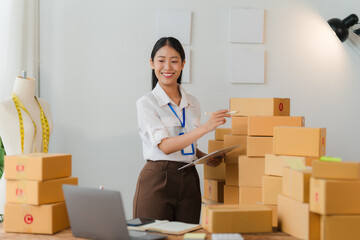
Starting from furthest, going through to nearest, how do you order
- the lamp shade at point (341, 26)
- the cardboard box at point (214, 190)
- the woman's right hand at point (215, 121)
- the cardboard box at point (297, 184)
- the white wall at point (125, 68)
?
the lamp shade at point (341, 26), the white wall at point (125, 68), the cardboard box at point (214, 190), the woman's right hand at point (215, 121), the cardboard box at point (297, 184)

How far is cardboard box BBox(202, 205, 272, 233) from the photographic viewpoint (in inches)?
69.2

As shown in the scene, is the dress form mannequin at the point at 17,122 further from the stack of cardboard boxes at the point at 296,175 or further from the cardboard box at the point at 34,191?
the stack of cardboard boxes at the point at 296,175

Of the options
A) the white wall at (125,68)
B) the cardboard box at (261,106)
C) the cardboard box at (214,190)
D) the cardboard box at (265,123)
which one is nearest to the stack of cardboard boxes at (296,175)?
the cardboard box at (265,123)

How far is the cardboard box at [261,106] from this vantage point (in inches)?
105

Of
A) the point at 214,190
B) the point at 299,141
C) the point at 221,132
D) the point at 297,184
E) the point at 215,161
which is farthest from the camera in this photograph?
the point at 221,132

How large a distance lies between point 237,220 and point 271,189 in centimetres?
36

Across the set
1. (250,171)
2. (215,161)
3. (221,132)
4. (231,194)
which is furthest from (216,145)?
(250,171)

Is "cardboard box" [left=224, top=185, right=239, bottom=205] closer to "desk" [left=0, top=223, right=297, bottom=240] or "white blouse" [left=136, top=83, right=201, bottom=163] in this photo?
"white blouse" [left=136, top=83, right=201, bottom=163]

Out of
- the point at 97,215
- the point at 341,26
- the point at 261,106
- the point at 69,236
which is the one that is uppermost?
the point at 341,26

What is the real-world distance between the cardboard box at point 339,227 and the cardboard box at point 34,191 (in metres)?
1.02

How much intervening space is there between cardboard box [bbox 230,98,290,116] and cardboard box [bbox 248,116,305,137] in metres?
0.19

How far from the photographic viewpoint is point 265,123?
251 centimetres

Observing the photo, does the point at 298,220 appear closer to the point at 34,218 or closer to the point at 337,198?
the point at 337,198

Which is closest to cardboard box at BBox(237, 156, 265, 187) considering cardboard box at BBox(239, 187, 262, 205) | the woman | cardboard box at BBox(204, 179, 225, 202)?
cardboard box at BBox(239, 187, 262, 205)
